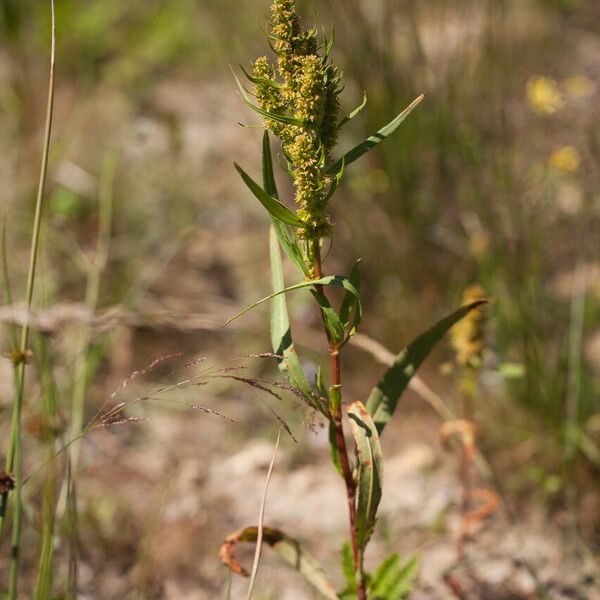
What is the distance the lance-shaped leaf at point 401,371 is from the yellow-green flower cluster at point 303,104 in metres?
0.27

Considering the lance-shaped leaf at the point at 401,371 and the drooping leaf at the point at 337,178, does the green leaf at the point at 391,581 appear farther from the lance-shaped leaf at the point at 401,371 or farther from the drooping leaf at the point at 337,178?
the drooping leaf at the point at 337,178

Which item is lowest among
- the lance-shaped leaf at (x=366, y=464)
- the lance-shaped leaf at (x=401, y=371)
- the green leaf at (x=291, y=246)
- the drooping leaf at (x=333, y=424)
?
the lance-shaped leaf at (x=366, y=464)

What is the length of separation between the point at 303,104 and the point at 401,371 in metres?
0.45

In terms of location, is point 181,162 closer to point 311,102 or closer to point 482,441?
point 482,441

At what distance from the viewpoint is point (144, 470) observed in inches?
81.8

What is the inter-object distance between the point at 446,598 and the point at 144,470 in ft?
2.92

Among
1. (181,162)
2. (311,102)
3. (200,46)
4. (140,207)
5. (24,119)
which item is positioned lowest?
(311,102)

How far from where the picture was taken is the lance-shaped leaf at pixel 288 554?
1.22m

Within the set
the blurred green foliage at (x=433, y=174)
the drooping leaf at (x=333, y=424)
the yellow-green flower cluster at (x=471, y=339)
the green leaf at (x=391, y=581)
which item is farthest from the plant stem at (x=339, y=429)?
the blurred green foliage at (x=433, y=174)

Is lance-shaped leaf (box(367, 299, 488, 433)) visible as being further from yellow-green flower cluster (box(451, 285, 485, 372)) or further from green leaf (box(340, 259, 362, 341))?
yellow-green flower cluster (box(451, 285, 485, 372))

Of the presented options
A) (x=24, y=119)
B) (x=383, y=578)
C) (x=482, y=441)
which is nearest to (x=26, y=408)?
(x=383, y=578)

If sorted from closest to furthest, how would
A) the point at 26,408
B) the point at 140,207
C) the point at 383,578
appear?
the point at 383,578
the point at 26,408
the point at 140,207

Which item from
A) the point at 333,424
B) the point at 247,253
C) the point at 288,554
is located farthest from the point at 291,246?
the point at 247,253

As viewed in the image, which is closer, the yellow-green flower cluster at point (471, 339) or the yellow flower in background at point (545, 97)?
the yellow-green flower cluster at point (471, 339)
